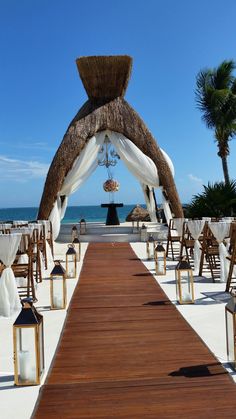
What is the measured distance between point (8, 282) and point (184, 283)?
1846 mm

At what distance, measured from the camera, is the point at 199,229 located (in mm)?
6582

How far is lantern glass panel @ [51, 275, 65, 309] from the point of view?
423 centimetres

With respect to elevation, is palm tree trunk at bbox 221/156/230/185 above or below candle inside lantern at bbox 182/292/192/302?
above

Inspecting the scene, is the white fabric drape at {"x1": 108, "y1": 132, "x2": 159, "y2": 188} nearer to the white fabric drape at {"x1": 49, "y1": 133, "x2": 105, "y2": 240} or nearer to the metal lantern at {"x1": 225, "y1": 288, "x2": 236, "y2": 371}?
the white fabric drape at {"x1": 49, "y1": 133, "x2": 105, "y2": 240}

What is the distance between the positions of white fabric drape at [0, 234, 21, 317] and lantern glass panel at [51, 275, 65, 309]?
14.1 inches

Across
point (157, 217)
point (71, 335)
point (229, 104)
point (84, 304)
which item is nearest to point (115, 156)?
point (157, 217)

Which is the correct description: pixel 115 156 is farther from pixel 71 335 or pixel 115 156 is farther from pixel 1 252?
pixel 71 335

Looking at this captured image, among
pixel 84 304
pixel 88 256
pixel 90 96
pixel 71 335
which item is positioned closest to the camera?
pixel 71 335

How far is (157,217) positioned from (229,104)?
190 inches

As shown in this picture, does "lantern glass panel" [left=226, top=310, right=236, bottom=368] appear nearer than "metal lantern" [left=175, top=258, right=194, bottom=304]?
Yes

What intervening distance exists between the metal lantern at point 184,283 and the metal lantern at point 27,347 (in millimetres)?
2076

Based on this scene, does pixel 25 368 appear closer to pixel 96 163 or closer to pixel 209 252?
pixel 209 252

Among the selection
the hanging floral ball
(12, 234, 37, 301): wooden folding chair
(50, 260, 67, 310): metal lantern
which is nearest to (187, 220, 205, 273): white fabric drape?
(12, 234, 37, 301): wooden folding chair

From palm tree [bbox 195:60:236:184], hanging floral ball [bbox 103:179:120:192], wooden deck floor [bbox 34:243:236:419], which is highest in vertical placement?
palm tree [bbox 195:60:236:184]
